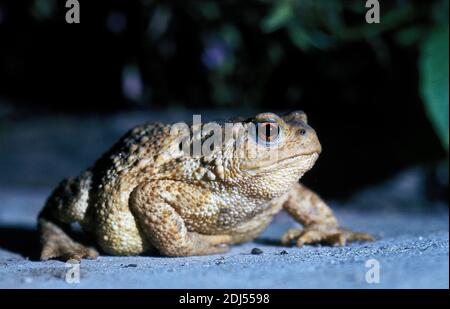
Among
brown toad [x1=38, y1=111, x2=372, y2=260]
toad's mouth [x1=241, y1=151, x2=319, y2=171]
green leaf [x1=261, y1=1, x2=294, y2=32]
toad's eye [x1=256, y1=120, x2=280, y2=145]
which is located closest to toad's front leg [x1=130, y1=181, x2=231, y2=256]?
brown toad [x1=38, y1=111, x2=372, y2=260]

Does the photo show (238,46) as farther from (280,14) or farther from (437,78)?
(437,78)

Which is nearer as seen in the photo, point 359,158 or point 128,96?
point 359,158

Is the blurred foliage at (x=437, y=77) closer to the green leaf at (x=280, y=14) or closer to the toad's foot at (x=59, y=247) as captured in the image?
the green leaf at (x=280, y=14)

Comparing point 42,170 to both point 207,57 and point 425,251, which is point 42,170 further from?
point 425,251

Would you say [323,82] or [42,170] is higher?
[323,82]

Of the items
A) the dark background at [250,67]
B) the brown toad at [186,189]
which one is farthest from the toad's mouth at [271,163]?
the dark background at [250,67]

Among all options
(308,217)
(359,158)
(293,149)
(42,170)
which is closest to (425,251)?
(293,149)

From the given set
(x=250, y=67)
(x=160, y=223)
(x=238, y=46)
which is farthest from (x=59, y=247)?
(x=250, y=67)

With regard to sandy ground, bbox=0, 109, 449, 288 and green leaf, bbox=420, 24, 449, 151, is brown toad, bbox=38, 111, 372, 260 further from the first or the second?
green leaf, bbox=420, 24, 449, 151
